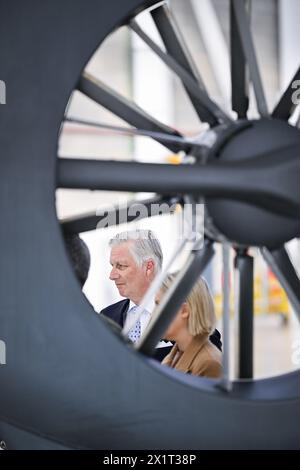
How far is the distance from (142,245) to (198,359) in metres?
0.44

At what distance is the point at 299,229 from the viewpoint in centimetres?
71

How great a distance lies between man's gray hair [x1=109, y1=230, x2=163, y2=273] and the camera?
6.38 feet

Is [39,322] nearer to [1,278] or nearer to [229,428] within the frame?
[1,278]

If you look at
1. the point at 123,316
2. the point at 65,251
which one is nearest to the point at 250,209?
the point at 65,251

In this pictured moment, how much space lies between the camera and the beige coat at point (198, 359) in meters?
1.58

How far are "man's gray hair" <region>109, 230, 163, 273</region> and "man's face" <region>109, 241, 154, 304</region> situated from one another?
0.01 m

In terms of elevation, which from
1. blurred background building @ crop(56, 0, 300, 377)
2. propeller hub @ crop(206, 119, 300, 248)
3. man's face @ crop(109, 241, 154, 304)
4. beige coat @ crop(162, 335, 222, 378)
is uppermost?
blurred background building @ crop(56, 0, 300, 377)

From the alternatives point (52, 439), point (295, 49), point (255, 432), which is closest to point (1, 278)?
point (52, 439)

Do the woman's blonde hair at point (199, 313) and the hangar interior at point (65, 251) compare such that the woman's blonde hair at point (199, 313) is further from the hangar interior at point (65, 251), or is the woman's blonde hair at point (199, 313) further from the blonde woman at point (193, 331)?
the hangar interior at point (65, 251)

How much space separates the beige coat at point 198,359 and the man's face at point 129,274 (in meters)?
0.21

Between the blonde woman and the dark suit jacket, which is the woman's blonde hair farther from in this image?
the dark suit jacket

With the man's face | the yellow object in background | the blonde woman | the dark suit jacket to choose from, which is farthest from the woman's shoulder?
the yellow object in background
